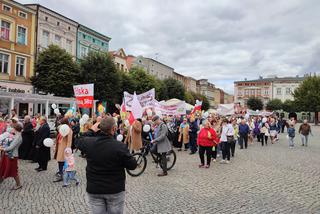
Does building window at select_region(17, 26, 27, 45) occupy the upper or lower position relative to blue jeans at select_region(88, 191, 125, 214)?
upper

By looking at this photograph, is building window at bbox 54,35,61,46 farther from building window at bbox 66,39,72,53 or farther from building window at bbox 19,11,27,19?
building window at bbox 19,11,27,19

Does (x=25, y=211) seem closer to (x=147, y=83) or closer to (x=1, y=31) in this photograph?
(x=1, y=31)

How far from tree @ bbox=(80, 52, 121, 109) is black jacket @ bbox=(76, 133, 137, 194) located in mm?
27745

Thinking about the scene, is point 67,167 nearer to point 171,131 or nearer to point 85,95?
point 85,95

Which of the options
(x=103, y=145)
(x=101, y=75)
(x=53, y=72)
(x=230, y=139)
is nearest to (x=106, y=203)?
(x=103, y=145)

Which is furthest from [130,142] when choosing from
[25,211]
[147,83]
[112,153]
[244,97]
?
[244,97]

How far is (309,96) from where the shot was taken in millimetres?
57719

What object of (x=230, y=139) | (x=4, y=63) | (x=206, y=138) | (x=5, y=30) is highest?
(x=5, y=30)

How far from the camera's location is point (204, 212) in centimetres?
561

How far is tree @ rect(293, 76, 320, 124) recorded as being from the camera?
187 ft

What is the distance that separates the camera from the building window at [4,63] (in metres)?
27.3

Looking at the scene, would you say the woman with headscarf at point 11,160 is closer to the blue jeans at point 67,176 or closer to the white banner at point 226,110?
the blue jeans at point 67,176

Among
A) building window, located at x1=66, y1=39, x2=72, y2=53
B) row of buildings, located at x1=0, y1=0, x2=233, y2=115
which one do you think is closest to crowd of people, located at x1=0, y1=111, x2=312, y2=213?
row of buildings, located at x1=0, y1=0, x2=233, y2=115

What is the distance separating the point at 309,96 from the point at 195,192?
5854cm
